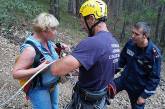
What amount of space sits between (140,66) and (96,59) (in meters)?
2.24

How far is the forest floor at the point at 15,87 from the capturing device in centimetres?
686

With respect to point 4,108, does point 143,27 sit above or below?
above

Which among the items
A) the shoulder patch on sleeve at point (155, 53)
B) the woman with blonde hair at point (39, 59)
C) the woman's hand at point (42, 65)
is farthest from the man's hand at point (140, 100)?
the woman's hand at point (42, 65)

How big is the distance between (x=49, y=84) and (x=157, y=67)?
194 cm

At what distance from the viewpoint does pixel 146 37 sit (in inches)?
211

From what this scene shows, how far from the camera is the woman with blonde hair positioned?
3924 mm

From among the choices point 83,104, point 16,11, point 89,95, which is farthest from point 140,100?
point 16,11

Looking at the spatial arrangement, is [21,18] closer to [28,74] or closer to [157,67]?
[157,67]

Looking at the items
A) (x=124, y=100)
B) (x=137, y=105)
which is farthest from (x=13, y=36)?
(x=137, y=105)

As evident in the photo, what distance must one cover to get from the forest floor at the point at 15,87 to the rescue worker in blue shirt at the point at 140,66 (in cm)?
197

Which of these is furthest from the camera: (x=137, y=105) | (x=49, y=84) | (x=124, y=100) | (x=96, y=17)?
(x=124, y=100)

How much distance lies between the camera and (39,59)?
13.2 feet

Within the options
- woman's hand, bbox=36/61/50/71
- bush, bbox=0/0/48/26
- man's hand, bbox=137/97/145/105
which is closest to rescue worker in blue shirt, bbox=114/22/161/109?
man's hand, bbox=137/97/145/105

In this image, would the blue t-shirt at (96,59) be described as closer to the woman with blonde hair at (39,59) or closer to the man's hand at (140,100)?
the woman with blonde hair at (39,59)
